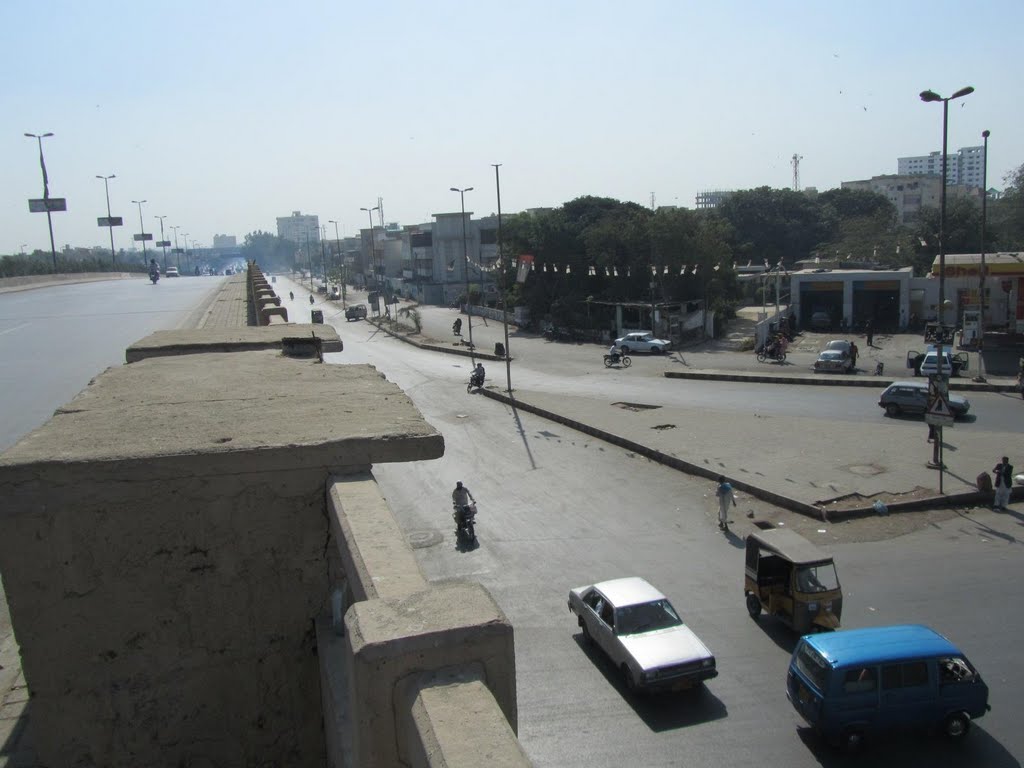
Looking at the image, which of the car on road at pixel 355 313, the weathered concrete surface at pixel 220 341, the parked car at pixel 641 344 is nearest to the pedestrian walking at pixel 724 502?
the weathered concrete surface at pixel 220 341

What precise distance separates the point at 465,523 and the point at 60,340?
10.3m

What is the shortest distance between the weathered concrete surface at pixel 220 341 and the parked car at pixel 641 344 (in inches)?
1187

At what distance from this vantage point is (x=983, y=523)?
14.5m

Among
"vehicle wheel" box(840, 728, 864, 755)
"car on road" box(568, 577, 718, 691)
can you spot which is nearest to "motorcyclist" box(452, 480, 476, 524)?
"car on road" box(568, 577, 718, 691)

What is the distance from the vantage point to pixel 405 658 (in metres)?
2.12

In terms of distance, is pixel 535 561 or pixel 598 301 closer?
pixel 535 561

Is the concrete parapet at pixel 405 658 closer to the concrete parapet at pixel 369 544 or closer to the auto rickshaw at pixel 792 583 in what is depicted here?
the concrete parapet at pixel 369 544

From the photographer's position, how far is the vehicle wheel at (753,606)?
439 inches

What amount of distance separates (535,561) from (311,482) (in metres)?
10.2

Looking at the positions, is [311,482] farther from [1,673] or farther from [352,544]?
[1,673]

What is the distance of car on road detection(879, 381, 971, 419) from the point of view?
848 inches

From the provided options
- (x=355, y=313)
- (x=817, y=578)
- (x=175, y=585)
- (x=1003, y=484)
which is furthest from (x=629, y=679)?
(x=355, y=313)

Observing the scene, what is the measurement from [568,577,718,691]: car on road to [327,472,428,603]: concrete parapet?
654 centimetres

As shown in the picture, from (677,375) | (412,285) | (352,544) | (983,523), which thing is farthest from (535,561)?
(412,285)
